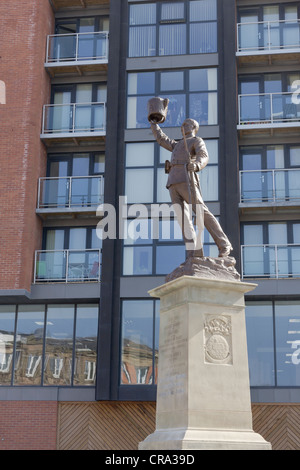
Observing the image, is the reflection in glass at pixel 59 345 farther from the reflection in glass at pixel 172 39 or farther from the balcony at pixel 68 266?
the reflection in glass at pixel 172 39

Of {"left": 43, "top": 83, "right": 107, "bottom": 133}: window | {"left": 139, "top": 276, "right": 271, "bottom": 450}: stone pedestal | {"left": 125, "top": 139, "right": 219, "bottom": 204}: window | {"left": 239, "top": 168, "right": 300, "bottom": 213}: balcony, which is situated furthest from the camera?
{"left": 43, "top": 83, "right": 107, "bottom": 133}: window

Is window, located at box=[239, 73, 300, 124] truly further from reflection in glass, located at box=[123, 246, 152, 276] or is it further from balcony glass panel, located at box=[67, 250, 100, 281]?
balcony glass panel, located at box=[67, 250, 100, 281]

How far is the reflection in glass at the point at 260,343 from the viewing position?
83.1 ft

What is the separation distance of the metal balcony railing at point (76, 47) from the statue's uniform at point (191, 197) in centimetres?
1725

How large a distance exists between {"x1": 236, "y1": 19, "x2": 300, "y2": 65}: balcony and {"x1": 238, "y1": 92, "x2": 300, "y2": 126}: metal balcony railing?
1550 mm

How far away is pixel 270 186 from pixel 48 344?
10.2m

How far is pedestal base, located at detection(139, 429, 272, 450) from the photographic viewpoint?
435 inches

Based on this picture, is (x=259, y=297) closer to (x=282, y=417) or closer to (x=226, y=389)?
(x=282, y=417)

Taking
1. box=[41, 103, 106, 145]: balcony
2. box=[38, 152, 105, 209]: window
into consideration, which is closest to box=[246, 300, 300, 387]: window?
box=[38, 152, 105, 209]: window

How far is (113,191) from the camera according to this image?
27.2 metres

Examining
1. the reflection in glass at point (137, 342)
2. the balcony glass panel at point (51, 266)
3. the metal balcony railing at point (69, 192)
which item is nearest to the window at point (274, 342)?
the reflection in glass at point (137, 342)

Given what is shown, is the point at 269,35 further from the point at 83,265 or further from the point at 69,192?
the point at 83,265

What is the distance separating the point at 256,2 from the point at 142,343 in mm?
14759

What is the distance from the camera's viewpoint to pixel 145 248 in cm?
2656
